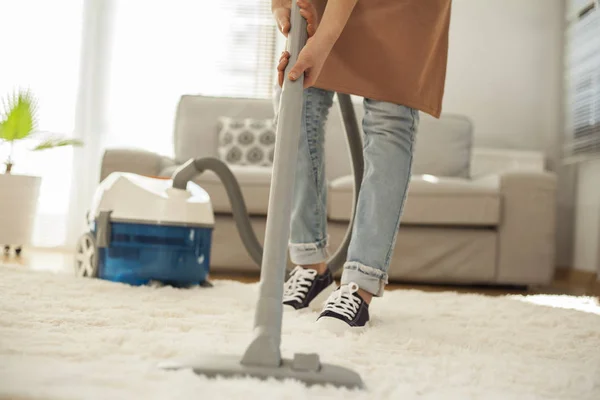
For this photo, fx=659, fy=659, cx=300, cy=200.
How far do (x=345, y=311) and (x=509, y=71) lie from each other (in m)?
3.27

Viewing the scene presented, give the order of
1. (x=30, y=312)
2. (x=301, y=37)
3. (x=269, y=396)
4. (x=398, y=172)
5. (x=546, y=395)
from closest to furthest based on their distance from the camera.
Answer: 1. (x=269, y=396)
2. (x=546, y=395)
3. (x=301, y=37)
4. (x=30, y=312)
5. (x=398, y=172)

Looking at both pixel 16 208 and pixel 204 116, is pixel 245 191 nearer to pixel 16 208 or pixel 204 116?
pixel 204 116

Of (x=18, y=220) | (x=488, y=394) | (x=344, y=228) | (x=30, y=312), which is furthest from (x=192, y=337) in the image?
(x=18, y=220)

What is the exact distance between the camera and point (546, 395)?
0.79 m

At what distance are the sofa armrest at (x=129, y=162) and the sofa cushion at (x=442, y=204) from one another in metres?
0.75

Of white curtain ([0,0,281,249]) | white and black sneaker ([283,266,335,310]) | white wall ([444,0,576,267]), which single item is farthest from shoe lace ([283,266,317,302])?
white wall ([444,0,576,267])

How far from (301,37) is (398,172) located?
1.40 ft

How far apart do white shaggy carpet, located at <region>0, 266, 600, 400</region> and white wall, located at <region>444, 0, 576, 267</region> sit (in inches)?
99.8

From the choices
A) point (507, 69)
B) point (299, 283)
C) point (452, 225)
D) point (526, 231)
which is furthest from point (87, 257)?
point (507, 69)

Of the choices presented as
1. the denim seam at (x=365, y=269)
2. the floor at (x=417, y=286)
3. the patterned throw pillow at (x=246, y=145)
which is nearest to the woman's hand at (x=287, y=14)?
the denim seam at (x=365, y=269)

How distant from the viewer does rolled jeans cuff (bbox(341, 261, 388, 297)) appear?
1.25 meters

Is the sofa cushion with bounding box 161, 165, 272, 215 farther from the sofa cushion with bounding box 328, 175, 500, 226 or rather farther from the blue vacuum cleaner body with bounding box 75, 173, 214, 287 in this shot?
the blue vacuum cleaner body with bounding box 75, 173, 214, 287

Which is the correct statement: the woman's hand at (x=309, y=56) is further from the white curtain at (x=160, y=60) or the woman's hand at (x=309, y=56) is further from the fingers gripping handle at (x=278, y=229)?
the white curtain at (x=160, y=60)

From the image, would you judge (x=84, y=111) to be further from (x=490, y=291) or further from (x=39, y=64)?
(x=490, y=291)
